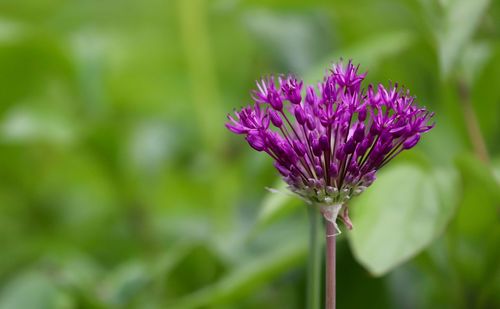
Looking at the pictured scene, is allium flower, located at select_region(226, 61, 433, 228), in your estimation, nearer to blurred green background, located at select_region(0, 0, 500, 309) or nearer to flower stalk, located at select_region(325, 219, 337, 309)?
flower stalk, located at select_region(325, 219, 337, 309)

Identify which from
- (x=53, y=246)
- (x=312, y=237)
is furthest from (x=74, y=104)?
(x=312, y=237)

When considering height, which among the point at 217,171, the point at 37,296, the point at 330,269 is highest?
the point at 217,171

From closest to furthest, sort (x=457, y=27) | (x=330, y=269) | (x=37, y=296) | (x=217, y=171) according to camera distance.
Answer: (x=330, y=269)
(x=457, y=27)
(x=37, y=296)
(x=217, y=171)

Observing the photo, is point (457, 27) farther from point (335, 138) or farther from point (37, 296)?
point (37, 296)

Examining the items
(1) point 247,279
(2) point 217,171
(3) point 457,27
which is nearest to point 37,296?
(1) point 247,279

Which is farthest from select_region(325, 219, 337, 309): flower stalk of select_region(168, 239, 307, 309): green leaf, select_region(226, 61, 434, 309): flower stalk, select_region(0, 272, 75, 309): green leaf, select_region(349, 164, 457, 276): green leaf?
select_region(0, 272, 75, 309): green leaf

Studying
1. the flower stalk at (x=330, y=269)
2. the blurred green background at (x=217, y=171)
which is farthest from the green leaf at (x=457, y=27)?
the flower stalk at (x=330, y=269)

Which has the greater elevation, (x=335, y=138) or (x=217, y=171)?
(x=217, y=171)
